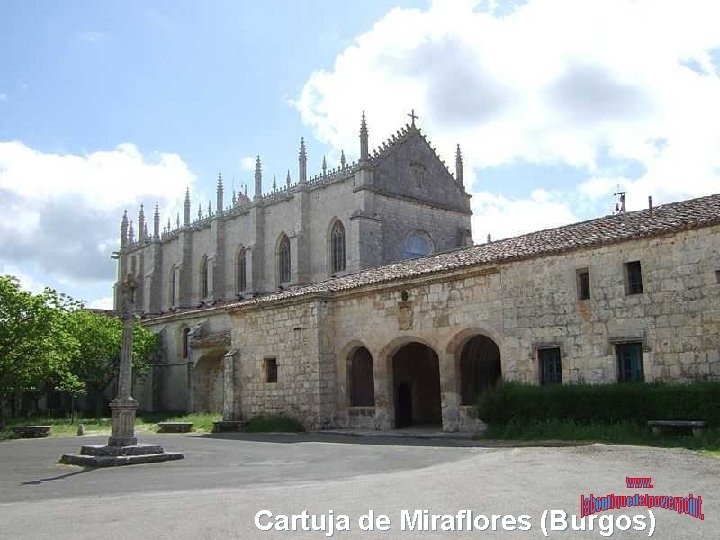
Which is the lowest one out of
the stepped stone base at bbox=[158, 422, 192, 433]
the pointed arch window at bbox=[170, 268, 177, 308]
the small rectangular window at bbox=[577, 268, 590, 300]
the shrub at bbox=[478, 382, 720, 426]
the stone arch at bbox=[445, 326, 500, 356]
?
the stepped stone base at bbox=[158, 422, 192, 433]

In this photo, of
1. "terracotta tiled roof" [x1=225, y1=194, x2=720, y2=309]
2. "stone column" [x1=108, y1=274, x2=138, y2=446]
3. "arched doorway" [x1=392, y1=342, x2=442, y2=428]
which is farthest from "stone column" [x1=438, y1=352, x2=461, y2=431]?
"stone column" [x1=108, y1=274, x2=138, y2=446]

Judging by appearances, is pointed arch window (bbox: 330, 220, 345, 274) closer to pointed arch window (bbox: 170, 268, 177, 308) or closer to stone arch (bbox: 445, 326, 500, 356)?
pointed arch window (bbox: 170, 268, 177, 308)

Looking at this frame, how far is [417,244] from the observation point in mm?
39625

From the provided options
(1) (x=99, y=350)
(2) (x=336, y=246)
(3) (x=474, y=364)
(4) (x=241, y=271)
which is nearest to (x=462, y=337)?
(3) (x=474, y=364)

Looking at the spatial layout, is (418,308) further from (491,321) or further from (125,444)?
(125,444)

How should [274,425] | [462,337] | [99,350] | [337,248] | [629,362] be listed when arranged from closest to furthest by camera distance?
[629,362] < [462,337] < [274,425] < [99,350] < [337,248]

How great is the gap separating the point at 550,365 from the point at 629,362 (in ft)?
6.87

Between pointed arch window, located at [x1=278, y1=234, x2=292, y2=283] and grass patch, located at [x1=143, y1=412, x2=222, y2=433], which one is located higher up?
pointed arch window, located at [x1=278, y1=234, x2=292, y2=283]

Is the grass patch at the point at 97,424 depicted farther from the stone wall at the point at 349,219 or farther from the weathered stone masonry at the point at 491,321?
the stone wall at the point at 349,219

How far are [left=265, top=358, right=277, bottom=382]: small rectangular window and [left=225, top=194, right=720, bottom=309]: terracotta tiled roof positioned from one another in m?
2.57

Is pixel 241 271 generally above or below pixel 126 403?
above

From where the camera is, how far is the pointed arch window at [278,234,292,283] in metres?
42.2

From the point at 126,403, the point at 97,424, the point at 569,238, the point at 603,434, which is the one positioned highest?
the point at 569,238

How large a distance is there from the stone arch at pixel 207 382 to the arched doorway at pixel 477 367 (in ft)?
53.5
